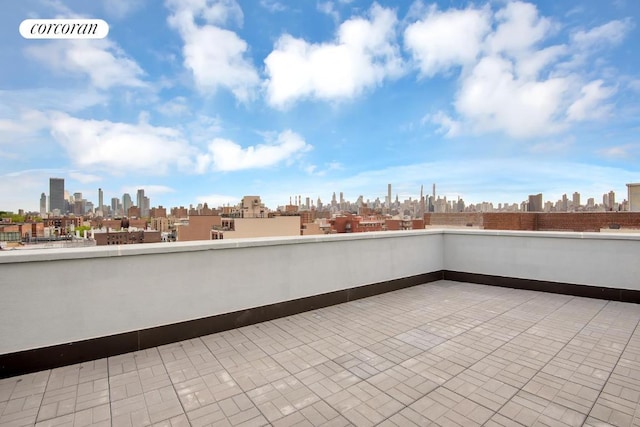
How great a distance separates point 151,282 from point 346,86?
11.6 metres

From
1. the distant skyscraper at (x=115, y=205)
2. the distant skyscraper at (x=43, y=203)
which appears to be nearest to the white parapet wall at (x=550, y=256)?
the distant skyscraper at (x=43, y=203)

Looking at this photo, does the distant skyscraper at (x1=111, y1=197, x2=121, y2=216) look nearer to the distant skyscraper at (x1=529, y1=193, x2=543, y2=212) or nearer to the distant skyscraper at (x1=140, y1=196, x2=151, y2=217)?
the distant skyscraper at (x1=140, y1=196, x2=151, y2=217)

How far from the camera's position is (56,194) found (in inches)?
620

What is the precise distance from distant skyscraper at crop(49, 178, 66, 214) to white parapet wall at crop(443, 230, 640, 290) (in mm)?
16916

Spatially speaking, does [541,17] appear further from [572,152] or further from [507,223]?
[572,152]

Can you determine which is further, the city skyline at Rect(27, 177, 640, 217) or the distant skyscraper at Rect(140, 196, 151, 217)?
the distant skyscraper at Rect(140, 196, 151, 217)

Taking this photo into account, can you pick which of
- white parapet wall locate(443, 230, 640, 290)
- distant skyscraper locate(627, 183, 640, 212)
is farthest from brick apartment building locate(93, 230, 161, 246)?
distant skyscraper locate(627, 183, 640, 212)

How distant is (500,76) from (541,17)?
2.03 meters

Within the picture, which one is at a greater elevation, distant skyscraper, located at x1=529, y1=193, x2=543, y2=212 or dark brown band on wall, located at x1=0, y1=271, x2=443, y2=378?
distant skyscraper, located at x1=529, y1=193, x2=543, y2=212

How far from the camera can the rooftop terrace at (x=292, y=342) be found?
2.03 meters

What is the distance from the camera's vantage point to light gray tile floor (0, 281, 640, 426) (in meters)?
1.95

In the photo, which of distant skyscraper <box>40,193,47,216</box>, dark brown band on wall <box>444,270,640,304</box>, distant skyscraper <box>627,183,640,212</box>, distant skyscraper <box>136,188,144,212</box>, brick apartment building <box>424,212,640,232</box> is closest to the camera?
dark brown band on wall <box>444,270,640,304</box>

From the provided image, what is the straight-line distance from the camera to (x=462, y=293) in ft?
16.7

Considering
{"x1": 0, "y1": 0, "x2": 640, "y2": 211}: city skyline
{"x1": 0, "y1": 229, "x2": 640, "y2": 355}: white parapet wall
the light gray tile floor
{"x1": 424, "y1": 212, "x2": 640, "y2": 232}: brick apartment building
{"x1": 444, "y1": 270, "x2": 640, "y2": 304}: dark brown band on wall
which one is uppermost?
{"x1": 0, "y1": 0, "x2": 640, "y2": 211}: city skyline
